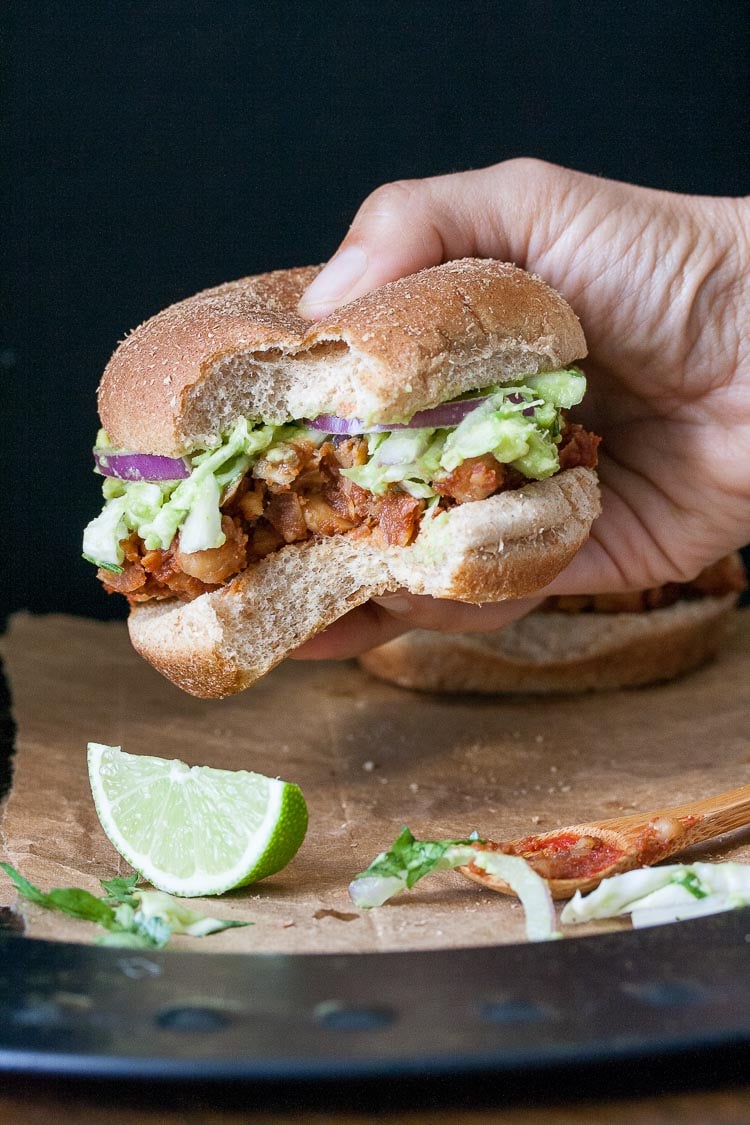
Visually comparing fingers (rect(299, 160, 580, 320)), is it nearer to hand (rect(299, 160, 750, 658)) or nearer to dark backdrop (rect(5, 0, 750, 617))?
hand (rect(299, 160, 750, 658))

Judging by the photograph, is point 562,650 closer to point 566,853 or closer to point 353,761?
point 353,761

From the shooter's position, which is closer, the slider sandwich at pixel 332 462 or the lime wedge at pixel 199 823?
the lime wedge at pixel 199 823

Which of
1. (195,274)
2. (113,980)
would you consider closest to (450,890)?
(113,980)

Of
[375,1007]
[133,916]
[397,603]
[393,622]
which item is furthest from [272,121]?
[375,1007]

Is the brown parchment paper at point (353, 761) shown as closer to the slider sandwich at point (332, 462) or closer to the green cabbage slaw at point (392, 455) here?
the slider sandwich at point (332, 462)

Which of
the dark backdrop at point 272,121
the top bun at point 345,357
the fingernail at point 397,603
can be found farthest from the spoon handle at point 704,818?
the dark backdrop at point 272,121
